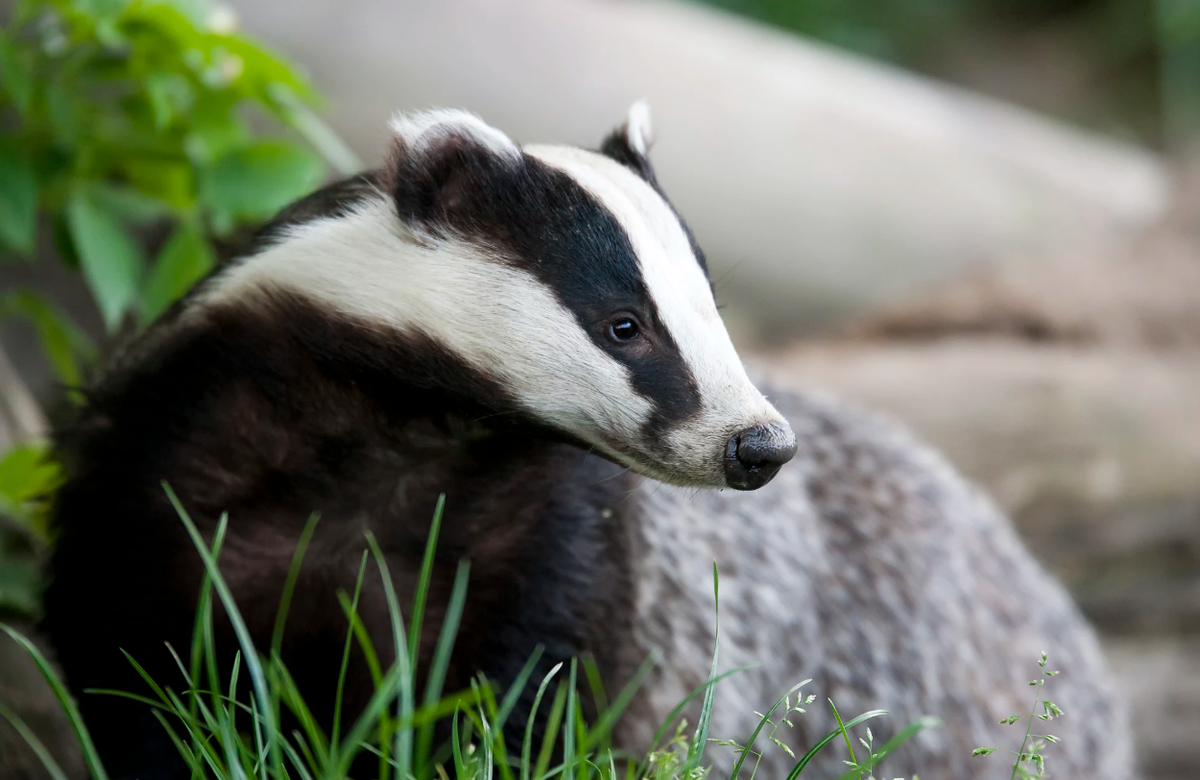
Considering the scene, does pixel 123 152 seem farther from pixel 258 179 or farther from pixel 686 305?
pixel 686 305

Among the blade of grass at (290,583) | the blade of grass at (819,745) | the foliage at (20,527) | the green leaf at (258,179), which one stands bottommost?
the foliage at (20,527)

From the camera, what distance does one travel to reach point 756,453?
5.73ft

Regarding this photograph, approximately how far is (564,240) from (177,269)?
47.9 inches

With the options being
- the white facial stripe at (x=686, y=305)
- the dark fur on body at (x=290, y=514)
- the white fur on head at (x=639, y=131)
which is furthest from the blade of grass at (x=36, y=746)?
the white fur on head at (x=639, y=131)

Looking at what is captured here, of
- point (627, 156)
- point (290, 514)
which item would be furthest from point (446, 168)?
point (290, 514)

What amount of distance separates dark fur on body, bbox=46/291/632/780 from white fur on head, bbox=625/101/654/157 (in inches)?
19.7

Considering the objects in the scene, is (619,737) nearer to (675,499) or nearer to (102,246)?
(675,499)

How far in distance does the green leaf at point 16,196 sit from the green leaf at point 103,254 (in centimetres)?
9

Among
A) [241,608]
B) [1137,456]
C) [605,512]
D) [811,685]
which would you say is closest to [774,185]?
[1137,456]

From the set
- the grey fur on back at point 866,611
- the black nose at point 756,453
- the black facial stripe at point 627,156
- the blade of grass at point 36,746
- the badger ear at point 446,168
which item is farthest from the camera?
the grey fur on back at point 866,611

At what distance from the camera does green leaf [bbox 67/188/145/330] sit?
2562 mm

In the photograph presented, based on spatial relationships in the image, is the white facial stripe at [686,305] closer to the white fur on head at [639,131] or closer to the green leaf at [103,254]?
the white fur on head at [639,131]

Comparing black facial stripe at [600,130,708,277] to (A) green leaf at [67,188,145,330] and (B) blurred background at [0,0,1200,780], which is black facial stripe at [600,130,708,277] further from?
(A) green leaf at [67,188,145,330]

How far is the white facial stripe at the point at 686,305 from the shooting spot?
1.77 m
